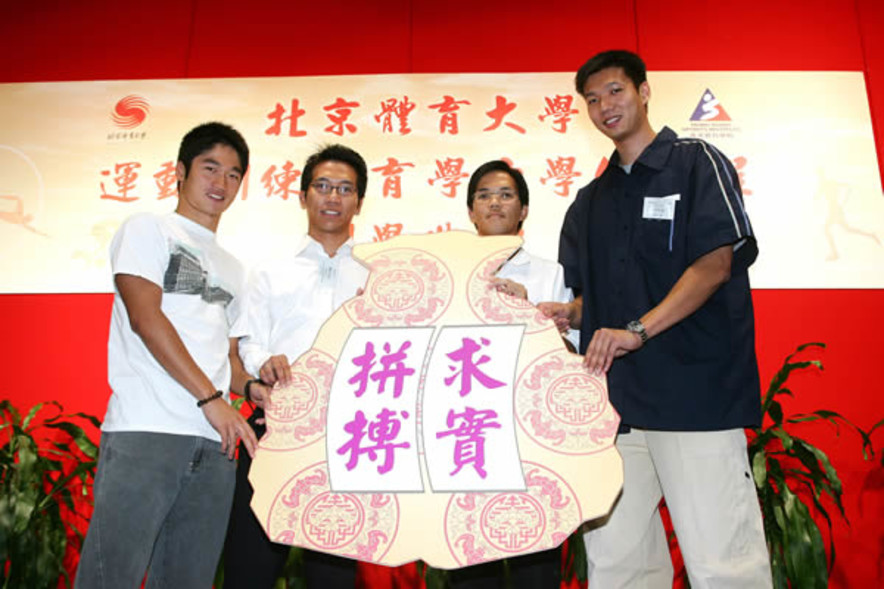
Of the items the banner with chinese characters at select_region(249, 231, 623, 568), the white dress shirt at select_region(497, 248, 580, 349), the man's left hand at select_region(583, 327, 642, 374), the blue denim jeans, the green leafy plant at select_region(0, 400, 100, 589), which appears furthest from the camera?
the green leafy plant at select_region(0, 400, 100, 589)

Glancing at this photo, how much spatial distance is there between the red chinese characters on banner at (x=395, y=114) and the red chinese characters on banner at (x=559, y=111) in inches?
24.9

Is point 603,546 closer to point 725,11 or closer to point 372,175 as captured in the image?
point 372,175

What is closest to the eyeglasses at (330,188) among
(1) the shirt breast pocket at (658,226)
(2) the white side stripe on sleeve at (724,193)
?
(1) the shirt breast pocket at (658,226)

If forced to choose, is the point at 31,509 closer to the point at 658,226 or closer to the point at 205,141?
the point at 205,141

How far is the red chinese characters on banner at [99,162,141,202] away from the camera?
3.16 meters

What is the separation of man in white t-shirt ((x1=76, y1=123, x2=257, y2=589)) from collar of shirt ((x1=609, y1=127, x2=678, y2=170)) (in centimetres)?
118

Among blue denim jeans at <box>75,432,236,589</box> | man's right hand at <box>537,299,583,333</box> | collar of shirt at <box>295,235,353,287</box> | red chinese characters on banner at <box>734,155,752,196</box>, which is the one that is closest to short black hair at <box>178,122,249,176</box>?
collar of shirt at <box>295,235,353,287</box>

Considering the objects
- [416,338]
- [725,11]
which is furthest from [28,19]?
Answer: [725,11]

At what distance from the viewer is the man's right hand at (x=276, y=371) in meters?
1.56

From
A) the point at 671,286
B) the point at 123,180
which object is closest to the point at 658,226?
the point at 671,286

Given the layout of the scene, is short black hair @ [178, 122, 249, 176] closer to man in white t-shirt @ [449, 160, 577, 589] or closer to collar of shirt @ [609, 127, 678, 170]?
man in white t-shirt @ [449, 160, 577, 589]

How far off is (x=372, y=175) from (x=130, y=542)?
2001 mm

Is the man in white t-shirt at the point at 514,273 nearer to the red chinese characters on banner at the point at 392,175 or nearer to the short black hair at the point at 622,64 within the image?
the short black hair at the point at 622,64

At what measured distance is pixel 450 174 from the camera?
10.3ft
